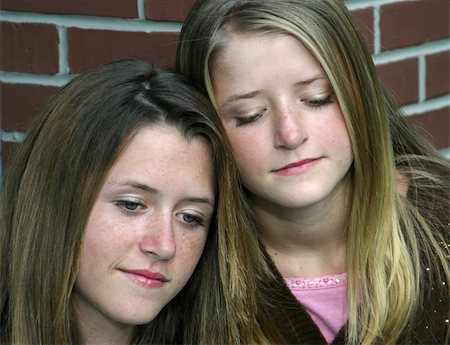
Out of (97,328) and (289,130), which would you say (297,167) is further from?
(97,328)

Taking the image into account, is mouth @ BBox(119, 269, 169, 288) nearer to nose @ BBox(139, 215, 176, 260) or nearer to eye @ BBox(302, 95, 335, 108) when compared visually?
nose @ BBox(139, 215, 176, 260)

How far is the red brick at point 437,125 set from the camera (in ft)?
12.5

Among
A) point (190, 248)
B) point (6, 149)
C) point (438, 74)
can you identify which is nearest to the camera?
point (190, 248)

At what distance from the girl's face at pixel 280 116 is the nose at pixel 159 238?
0.31 meters

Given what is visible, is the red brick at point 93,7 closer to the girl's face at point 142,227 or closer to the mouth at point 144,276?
the girl's face at point 142,227

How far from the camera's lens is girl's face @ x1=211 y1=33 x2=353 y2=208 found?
2.82m

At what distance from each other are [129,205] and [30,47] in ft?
2.68

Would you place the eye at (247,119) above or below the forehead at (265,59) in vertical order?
below

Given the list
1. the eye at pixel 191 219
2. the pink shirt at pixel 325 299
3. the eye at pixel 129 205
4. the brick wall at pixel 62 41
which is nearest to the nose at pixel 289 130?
the eye at pixel 191 219

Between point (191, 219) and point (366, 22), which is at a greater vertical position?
point (366, 22)

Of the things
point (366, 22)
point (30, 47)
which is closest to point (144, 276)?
point (30, 47)

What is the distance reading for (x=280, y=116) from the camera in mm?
2812

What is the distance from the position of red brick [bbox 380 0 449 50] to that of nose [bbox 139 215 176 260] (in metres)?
1.26

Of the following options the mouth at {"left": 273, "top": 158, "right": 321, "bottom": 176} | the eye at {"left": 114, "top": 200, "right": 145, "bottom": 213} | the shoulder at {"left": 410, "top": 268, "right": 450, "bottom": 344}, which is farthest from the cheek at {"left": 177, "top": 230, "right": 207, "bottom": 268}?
the shoulder at {"left": 410, "top": 268, "right": 450, "bottom": 344}
